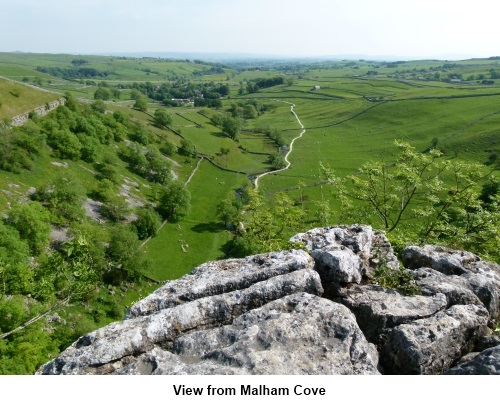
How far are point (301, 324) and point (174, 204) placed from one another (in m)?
85.3

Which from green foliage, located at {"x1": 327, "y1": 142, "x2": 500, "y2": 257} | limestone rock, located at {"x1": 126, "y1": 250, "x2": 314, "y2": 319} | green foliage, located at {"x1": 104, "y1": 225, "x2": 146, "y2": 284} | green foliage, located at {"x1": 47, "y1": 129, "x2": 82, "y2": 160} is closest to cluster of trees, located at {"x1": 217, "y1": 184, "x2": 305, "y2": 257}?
limestone rock, located at {"x1": 126, "y1": 250, "x2": 314, "y2": 319}

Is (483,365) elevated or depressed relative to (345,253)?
depressed

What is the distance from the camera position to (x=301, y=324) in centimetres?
1208

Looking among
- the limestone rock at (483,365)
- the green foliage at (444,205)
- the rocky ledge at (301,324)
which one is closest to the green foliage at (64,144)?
the green foliage at (444,205)

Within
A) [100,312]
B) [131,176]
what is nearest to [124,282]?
[100,312]

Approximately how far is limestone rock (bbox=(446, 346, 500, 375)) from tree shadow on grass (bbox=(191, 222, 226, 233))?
84799 millimetres

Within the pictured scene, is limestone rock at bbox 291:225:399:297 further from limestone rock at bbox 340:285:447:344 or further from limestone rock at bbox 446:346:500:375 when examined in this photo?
limestone rock at bbox 446:346:500:375

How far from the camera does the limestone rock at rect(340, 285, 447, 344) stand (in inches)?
522

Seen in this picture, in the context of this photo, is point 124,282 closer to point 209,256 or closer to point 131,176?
point 209,256

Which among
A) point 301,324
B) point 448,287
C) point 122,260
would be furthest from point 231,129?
point 301,324

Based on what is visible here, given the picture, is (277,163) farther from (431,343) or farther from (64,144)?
(431,343)

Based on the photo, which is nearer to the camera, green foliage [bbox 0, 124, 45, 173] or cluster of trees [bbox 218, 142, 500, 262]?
cluster of trees [bbox 218, 142, 500, 262]

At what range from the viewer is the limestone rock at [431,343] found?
38.9 feet
